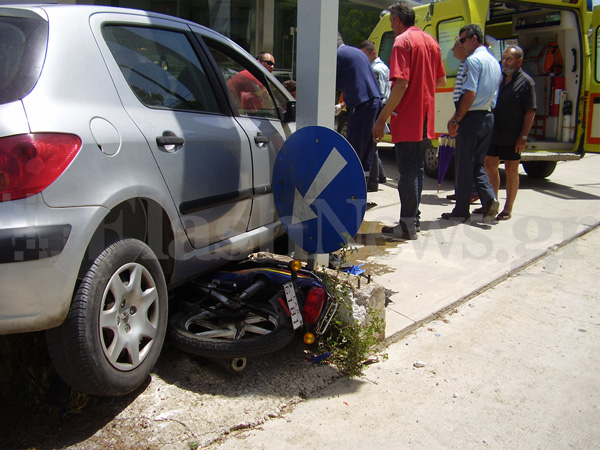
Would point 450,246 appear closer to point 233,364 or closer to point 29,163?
point 233,364

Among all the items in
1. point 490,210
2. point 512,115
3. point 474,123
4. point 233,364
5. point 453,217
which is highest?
point 512,115

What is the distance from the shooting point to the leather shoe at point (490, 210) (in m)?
6.02

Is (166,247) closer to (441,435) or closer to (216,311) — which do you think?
(216,311)

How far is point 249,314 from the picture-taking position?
3020mm

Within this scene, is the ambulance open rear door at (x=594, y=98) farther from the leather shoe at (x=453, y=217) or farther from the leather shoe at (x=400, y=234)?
the leather shoe at (x=400, y=234)

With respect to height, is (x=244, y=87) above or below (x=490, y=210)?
above

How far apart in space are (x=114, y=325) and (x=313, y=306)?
1050 millimetres

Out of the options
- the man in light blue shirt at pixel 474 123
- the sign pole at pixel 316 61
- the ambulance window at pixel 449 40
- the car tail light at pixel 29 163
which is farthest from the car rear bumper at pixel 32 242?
the ambulance window at pixel 449 40

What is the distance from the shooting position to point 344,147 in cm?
314

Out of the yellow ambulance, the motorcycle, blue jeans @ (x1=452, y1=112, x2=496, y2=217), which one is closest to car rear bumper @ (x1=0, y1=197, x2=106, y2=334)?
A: the motorcycle

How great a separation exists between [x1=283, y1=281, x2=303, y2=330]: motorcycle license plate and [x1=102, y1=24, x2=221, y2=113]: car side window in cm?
113

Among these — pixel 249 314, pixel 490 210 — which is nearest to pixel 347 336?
pixel 249 314

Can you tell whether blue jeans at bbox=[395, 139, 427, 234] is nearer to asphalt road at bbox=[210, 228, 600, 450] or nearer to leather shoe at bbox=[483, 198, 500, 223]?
leather shoe at bbox=[483, 198, 500, 223]

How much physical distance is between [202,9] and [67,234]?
9.28 meters
